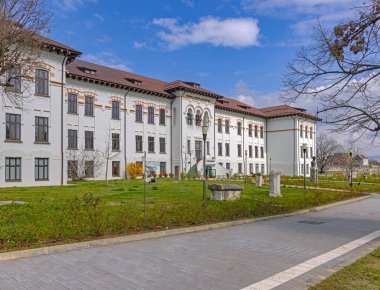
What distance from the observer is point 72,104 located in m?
35.0

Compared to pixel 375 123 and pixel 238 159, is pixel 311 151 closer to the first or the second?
pixel 238 159

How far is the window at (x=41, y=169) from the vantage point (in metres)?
28.6

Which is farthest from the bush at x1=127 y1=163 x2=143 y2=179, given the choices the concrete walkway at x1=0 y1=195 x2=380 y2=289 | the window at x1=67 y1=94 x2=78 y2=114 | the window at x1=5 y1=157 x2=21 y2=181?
the concrete walkway at x1=0 y1=195 x2=380 y2=289

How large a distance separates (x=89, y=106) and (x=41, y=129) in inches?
315

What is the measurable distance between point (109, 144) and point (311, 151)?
4511cm

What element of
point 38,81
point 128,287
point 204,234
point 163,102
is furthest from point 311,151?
point 128,287

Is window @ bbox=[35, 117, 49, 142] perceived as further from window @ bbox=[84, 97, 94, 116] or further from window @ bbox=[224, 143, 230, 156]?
window @ bbox=[224, 143, 230, 156]

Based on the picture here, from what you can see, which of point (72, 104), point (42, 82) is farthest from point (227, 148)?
point (42, 82)

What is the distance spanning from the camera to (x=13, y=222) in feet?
32.8

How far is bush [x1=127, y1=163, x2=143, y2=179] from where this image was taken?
38.5m

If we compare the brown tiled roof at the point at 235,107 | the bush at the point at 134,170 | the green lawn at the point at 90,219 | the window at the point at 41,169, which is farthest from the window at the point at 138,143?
the green lawn at the point at 90,219

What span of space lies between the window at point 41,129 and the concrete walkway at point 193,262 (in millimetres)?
22833

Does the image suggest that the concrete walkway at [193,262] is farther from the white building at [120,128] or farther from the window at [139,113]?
the window at [139,113]

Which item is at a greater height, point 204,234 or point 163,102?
point 163,102
